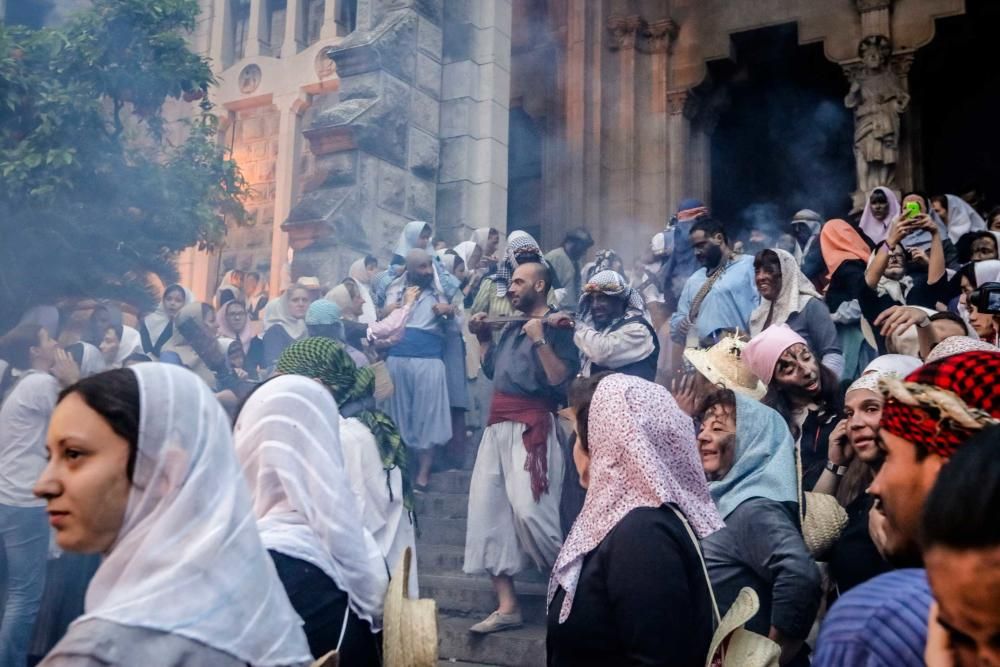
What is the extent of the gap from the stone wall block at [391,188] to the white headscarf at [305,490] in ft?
25.4

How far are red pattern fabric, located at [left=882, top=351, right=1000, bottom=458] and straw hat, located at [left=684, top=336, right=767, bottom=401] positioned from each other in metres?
2.88

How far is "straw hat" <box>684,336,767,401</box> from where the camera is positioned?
15.7 ft

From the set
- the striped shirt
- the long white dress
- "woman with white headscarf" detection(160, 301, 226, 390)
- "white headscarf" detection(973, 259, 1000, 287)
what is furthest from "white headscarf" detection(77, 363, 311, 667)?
"woman with white headscarf" detection(160, 301, 226, 390)

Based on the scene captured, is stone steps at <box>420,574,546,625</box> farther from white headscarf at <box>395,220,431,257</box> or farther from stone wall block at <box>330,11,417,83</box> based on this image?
stone wall block at <box>330,11,417,83</box>

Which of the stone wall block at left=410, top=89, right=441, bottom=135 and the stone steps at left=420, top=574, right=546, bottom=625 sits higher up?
the stone wall block at left=410, top=89, right=441, bottom=135

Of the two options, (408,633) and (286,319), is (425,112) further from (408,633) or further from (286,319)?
(408,633)

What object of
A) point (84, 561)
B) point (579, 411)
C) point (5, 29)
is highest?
point (5, 29)

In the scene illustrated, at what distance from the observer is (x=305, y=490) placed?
275 cm

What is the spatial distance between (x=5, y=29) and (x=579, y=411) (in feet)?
29.2

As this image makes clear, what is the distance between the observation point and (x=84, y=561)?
5.66 meters

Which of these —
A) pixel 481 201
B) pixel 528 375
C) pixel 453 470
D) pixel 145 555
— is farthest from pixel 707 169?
pixel 145 555

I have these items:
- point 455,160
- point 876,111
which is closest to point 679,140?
point 876,111

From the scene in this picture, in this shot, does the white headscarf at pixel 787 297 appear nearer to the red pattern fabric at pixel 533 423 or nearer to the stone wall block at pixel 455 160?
the red pattern fabric at pixel 533 423

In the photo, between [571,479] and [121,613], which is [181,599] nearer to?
[121,613]
